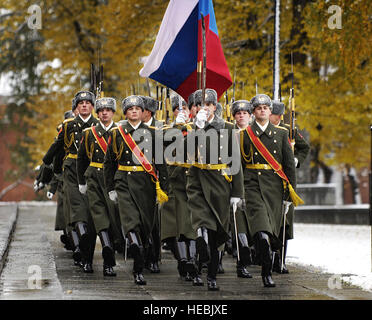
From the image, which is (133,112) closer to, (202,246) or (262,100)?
(262,100)

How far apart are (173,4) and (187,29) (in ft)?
1.84

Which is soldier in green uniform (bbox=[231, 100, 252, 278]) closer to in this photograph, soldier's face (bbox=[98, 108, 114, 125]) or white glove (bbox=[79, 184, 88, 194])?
soldier's face (bbox=[98, 108, 114, 125])

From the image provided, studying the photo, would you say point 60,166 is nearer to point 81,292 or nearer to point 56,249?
point 56,249

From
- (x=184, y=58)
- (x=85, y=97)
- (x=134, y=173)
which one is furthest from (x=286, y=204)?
(x=85, y=97)

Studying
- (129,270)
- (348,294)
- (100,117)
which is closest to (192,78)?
(100,117)

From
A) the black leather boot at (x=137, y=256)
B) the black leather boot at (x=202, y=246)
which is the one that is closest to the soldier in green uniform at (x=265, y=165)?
the black leather boot at (x=202, y=246)

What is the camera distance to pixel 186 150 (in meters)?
10.5

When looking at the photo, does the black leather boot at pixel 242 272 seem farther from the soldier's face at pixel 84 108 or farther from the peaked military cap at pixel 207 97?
the soldier's face at pixel 84 108

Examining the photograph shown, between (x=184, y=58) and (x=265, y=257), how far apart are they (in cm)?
393

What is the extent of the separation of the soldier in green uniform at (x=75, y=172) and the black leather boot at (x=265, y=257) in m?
2.23

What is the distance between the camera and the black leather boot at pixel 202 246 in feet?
32.4

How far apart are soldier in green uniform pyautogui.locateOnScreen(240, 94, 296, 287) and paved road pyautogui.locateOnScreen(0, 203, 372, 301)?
67cm

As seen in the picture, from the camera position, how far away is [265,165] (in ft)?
35.8

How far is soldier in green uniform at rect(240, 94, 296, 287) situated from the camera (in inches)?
425
